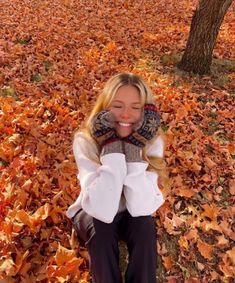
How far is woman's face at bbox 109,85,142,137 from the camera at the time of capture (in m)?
3.08

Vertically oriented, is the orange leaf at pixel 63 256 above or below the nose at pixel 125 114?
below

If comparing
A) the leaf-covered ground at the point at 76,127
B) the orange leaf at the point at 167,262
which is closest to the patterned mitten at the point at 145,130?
the leaf-covered ground at the point at 76,127

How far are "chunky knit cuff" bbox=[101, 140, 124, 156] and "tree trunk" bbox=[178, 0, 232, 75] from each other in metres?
4.42

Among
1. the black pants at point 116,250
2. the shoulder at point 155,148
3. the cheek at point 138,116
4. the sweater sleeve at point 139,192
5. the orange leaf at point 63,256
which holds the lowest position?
the orange leaf at point 63,256

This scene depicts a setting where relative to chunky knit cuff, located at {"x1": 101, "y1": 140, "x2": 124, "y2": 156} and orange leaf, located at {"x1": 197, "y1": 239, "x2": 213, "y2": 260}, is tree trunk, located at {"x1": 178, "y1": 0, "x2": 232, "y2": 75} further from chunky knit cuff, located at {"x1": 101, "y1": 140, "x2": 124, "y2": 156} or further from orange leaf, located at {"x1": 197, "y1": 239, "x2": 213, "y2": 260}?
chunky knit cuff, located at {"x1": 101, "y1": 140, "x2": 124, "y2": 156}

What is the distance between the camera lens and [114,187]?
2826mm

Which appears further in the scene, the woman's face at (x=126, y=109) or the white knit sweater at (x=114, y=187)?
the woman's face at (x=126, y=109)

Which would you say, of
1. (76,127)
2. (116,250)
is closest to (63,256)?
(116,250)

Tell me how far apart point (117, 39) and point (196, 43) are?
1.94 meters

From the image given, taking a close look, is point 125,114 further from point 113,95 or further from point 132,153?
point 132,153

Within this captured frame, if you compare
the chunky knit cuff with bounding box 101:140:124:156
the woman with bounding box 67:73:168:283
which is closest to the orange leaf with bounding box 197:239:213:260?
the woman with bounding box 67:73:168:283

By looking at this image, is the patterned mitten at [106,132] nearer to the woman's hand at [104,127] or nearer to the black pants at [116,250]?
the woman's hand at [104,127]

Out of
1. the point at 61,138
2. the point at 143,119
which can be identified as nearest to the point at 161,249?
the point at 143,119

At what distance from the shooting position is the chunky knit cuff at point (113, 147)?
117 inches
